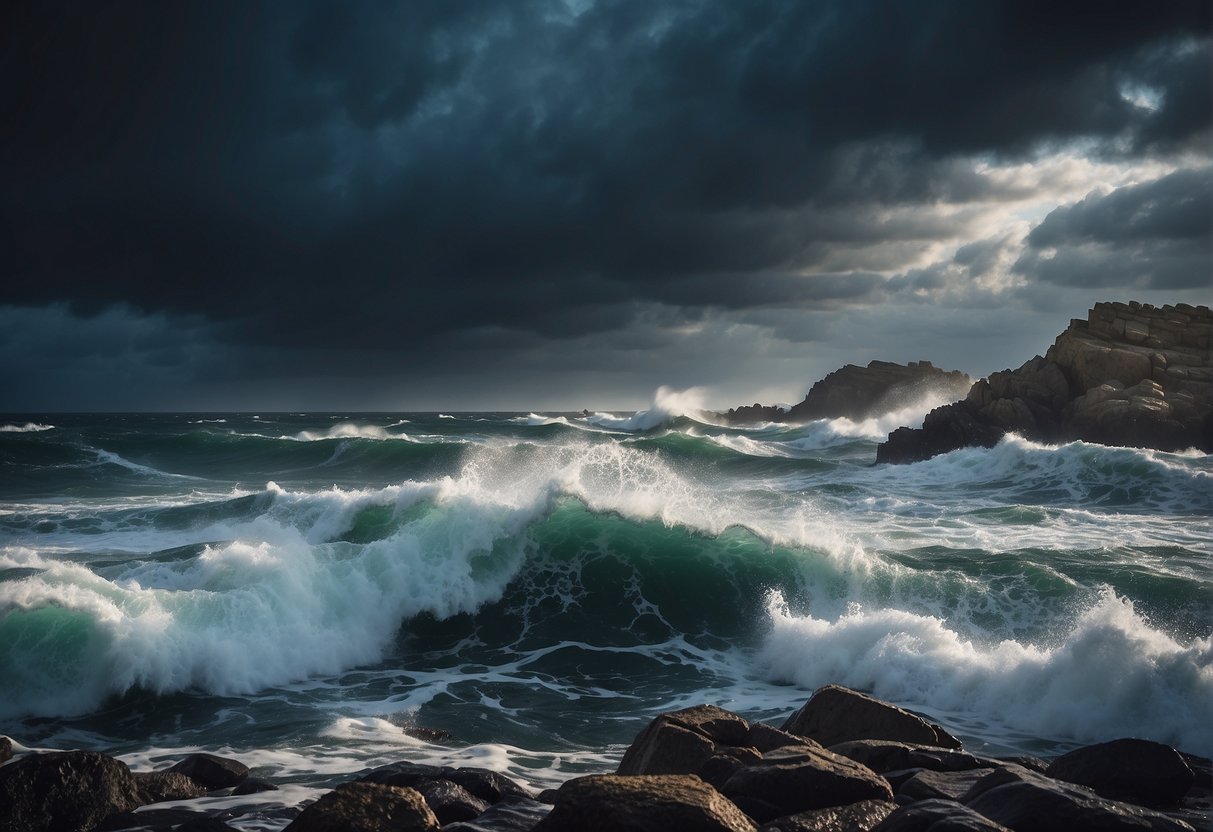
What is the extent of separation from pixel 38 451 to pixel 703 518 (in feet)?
112

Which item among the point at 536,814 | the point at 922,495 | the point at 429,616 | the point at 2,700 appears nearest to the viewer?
the point at 536,814

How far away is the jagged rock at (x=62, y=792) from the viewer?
488 centimetres

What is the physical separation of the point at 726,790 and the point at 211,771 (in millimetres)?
3840

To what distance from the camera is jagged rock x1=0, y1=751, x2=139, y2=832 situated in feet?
16.0

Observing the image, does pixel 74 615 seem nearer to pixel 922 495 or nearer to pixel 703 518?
pixel 703 518

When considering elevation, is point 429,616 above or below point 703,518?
below

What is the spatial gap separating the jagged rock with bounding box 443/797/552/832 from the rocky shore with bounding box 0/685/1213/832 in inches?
0.5

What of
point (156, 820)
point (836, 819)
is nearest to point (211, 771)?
point (156, 820)

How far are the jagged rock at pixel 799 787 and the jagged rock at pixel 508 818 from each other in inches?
43.6

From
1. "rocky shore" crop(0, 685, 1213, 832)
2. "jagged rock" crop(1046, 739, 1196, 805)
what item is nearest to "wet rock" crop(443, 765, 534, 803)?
"rocky shore" crop(0, 685, 1213, 832)

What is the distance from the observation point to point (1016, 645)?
905cm

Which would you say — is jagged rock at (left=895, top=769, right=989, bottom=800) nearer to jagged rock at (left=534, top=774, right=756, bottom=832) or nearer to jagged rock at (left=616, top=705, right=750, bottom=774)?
jagged rock at (left=616, top=705, right=750, bottom=774)

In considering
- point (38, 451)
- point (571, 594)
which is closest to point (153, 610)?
point (571, 594)

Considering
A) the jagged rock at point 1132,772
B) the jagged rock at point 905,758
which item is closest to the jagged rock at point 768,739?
the jagged rock at point 905,758
